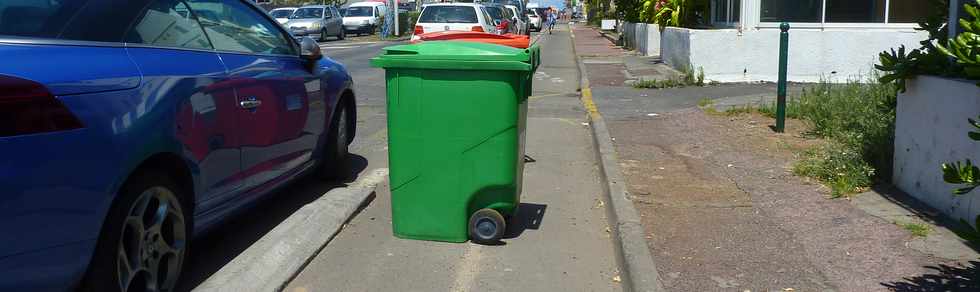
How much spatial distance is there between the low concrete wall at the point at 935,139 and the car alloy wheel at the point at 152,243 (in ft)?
13.9

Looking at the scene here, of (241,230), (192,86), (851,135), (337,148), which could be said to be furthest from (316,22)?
(192,86)

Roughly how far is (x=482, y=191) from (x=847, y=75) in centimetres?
1012

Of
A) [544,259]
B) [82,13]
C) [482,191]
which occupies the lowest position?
[544,259]

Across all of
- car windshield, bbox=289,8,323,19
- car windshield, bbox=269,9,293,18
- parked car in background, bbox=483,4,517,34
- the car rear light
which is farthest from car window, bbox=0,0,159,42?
car windshield, bbox=269,9,293,18

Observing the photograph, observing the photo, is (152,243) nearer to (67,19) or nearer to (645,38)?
(67,19)

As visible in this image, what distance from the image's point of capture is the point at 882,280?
4516 mm

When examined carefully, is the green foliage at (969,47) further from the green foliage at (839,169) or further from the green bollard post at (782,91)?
the green bollard post at (782,91)

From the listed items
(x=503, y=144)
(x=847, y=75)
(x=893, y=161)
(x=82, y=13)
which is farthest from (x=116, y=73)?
(x=847, y=75)

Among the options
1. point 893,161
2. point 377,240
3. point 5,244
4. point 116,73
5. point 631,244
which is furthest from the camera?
point 893,161

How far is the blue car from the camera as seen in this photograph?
127 inches

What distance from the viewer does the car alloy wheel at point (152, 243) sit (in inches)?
149

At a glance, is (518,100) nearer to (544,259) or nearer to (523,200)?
(544,259)

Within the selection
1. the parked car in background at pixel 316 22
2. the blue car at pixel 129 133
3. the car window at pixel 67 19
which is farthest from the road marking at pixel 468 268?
the parked car in background at pixel 316 22

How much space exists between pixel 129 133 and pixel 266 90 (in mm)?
1582
